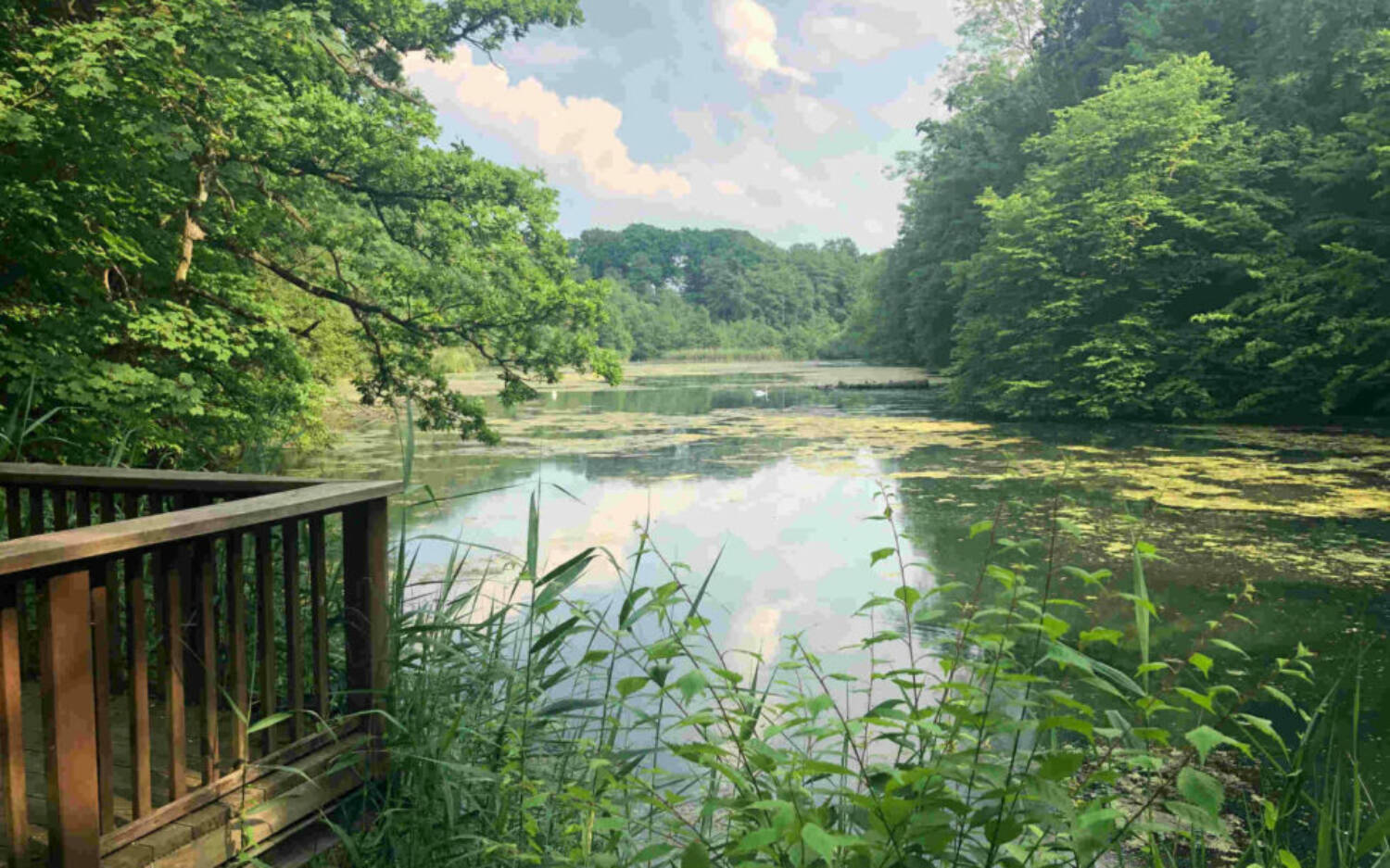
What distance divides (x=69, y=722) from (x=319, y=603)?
77cm

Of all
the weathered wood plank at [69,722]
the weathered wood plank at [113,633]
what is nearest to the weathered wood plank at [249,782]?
the weathered wood plank at [69,722]

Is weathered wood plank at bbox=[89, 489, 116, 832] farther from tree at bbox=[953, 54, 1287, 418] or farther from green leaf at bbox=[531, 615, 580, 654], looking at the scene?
tree at bbox=[953, 54, 1287, 418]

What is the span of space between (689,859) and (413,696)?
1.39 meters

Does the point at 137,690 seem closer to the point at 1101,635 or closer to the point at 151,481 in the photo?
the point at 151,481

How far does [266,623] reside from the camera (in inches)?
88.0

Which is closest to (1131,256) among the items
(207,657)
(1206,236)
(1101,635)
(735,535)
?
(1206,236)

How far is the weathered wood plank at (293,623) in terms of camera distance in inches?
91.0

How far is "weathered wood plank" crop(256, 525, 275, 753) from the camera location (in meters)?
2.22

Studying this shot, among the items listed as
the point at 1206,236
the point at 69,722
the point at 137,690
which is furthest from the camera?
the point at 1206,236

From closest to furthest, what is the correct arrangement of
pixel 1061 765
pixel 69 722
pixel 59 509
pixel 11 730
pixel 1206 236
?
pixel 1061 765
pixel 11 730
pixel 69 722
pixel 59 509
pixel 1206 236

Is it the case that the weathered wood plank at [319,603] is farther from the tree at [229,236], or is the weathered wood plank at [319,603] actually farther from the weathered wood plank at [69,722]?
the tree at [229,236]

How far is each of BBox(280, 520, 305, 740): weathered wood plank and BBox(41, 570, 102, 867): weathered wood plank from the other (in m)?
0.61

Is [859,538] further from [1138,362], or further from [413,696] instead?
[1138,362]

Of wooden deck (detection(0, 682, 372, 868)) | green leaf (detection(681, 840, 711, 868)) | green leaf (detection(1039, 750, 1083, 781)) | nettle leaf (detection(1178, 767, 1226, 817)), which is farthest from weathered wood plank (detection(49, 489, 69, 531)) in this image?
nettle leaf (detection(1178, 767, 1226, 817))
